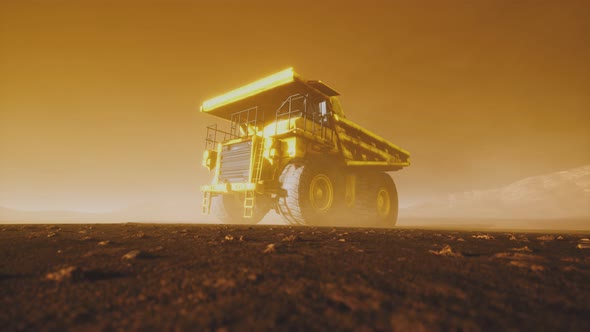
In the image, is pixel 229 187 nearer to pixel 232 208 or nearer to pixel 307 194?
pixel 232 208

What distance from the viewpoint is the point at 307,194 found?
6.78m

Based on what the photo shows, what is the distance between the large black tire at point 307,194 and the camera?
6.61m

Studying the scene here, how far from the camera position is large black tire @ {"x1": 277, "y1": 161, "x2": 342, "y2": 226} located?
661 cm

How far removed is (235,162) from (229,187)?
2.98ft

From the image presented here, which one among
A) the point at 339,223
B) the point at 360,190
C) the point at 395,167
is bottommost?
the point at 339,223

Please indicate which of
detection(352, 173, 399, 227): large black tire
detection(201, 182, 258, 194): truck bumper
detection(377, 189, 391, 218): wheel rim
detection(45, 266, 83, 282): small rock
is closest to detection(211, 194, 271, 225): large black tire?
detection(201, 182, 258, 194): truck bumper

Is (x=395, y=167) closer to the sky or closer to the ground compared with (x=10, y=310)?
closer to the sky

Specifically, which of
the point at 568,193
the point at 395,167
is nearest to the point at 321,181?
the point at 395,167

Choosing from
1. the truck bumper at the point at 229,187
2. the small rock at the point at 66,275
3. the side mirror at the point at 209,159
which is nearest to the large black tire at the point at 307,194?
the truck bumper at the point at 229,187

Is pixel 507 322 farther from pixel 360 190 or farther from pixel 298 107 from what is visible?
pixel 360 190

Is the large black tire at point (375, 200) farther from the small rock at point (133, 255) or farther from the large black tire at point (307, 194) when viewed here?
the small rock at point (133, 255)

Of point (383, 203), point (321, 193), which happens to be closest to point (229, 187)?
point (321, 193)

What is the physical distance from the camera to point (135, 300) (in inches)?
39.2

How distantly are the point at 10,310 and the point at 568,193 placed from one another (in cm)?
17826
